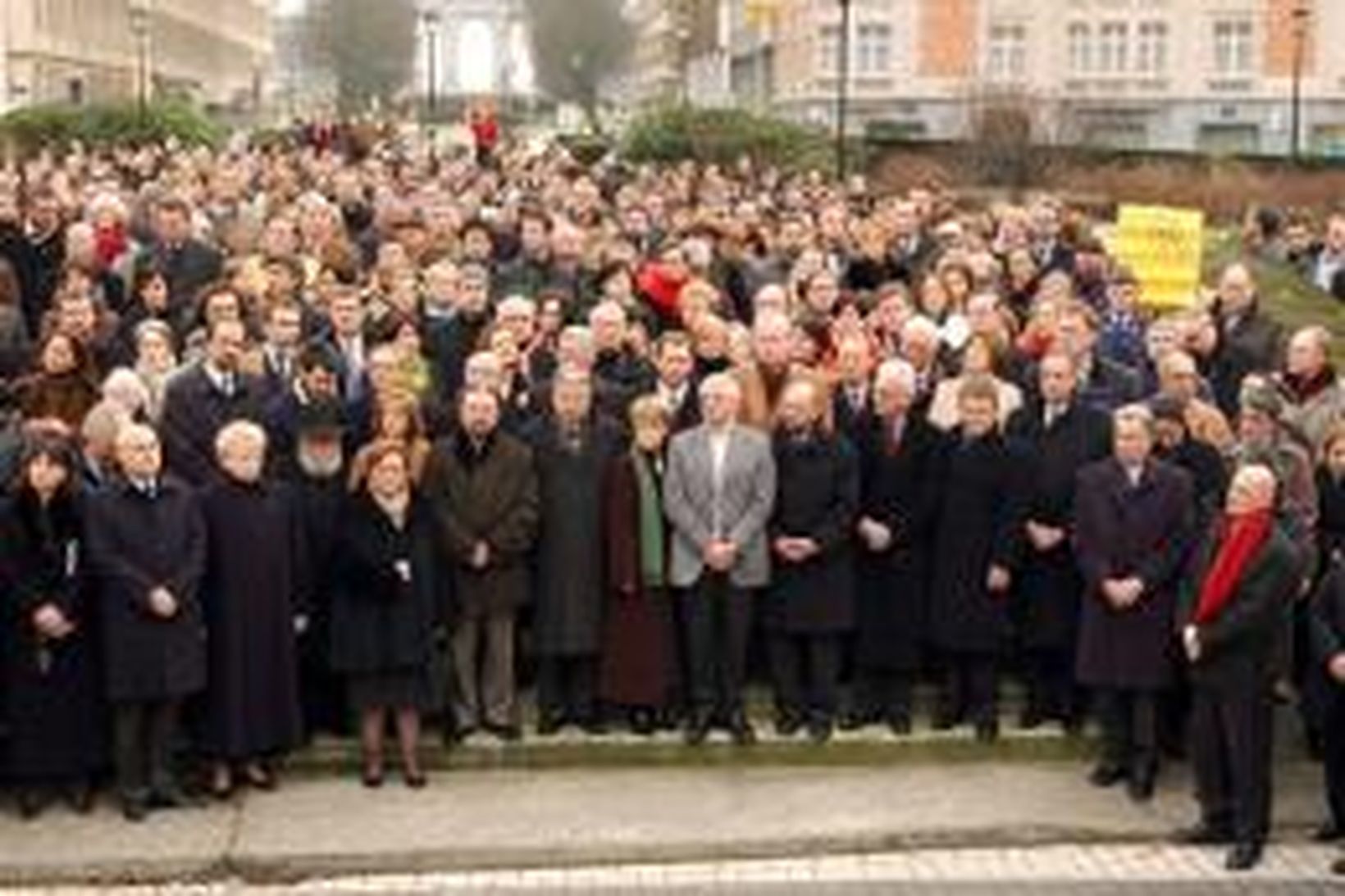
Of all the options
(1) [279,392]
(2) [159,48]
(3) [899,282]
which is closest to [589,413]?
(1) [279,392]

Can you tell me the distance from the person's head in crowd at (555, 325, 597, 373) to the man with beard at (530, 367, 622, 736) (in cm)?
12

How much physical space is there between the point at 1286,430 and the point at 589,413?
356 centimetres

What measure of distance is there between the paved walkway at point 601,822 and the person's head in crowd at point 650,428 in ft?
5.51

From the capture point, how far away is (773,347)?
1373 cm

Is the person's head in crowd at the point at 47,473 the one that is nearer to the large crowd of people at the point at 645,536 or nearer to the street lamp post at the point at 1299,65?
the large crowd of people at the point at 645,536

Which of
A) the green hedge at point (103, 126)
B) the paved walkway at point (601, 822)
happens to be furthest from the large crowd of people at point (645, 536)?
the green hedge at point (103, 126)

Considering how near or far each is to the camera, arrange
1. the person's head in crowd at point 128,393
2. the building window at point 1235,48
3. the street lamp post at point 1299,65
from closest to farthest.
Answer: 1. the person's head in crowd at point 128,393
2. the street lamp post at point 1299,65
3. the building window at point 1235,48

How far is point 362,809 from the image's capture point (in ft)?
40.3

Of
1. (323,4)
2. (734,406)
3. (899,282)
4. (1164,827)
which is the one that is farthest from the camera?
(323,4)

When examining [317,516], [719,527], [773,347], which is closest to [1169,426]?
[773,347]

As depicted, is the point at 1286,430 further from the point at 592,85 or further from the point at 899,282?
the point at 592,85

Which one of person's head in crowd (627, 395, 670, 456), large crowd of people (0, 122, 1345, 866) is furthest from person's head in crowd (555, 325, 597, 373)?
person's head in crowd (627, 395, 670, 456)

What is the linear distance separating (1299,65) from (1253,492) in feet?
219

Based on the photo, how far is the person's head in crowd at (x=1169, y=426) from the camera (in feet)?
41.8
